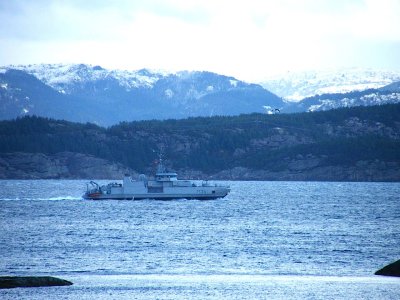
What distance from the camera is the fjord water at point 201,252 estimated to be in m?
70.2

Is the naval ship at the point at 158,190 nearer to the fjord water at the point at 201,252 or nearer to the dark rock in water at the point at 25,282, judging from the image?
the fjord water at the point at 201,252

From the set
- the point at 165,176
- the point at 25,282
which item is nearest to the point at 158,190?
the point at 165,176

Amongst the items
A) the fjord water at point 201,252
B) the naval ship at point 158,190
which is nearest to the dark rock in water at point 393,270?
the fjord water at point 201,252

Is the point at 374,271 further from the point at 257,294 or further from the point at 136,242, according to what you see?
the point at 136,242

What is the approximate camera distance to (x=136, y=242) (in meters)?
107

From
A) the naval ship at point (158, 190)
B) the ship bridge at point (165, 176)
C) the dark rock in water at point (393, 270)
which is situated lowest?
the dark rock in water at point (393, 270)

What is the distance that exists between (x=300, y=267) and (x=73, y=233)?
134 feet

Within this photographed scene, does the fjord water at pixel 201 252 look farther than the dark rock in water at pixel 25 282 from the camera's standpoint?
Yes

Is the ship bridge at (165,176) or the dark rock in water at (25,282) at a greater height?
the ship bridge at (165,176)

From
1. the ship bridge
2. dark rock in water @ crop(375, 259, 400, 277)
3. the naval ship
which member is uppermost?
the ship bridge

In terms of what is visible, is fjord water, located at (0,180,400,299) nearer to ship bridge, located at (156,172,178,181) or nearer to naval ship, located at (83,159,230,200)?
ship bridge, located at (156,172,178,181)

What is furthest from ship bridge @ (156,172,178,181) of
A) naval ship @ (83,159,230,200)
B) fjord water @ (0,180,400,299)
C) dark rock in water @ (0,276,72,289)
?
dark rock in water @ (0,276,72,289)

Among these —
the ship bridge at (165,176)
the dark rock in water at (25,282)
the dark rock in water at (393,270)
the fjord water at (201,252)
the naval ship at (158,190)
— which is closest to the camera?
the dark rock in water at (25,282)

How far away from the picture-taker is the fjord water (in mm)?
70250
